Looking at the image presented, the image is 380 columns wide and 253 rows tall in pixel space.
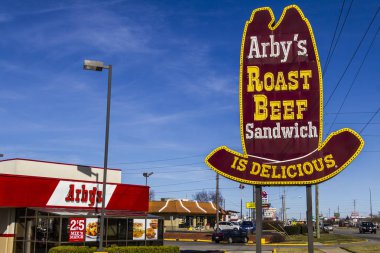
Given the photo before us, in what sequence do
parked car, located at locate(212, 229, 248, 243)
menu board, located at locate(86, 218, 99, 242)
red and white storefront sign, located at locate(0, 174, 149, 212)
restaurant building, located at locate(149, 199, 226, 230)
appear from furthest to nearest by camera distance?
1. restaurant building, located at locate(149, 199, 226, 230)
2. parked car, located at locate(212, 229, 248, 243)
3. menu board, located at locate(86, 218, 99, 242)
4. red and white storefront sign, located at locate(0, 174, 149, 212)

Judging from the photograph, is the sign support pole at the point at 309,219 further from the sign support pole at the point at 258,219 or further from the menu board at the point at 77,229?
the menu board at the point at 77,229

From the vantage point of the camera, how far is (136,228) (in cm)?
2716

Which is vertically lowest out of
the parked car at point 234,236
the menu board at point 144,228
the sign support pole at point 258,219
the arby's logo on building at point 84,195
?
the parked car at point 234,236

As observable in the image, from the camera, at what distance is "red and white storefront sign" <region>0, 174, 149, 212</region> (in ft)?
77.5

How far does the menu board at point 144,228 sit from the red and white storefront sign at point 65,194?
1.86 metres

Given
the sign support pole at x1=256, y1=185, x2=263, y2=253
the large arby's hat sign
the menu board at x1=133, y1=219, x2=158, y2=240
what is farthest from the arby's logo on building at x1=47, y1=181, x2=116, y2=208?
the sign support pole at x1=256, y1=185, x2=263, y2=253

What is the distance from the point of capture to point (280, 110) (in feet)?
59.8

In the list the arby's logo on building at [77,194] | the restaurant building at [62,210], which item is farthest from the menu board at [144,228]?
the arby's logo on building at [77,194]

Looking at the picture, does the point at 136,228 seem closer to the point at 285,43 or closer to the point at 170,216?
the point at 285,43

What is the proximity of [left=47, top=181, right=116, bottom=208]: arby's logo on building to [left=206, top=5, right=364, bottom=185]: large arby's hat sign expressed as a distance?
36.1ft

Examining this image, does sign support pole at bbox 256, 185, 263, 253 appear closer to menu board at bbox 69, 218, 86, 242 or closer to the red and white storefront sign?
menu board at bbox 69, 218, 86, 242

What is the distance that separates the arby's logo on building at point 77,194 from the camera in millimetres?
25672

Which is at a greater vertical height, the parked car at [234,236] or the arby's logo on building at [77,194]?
the arby's logo on building at [77,194]

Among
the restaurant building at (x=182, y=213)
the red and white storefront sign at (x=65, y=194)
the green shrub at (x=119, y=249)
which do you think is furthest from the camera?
the restaurant building at (x=182, y=213)
